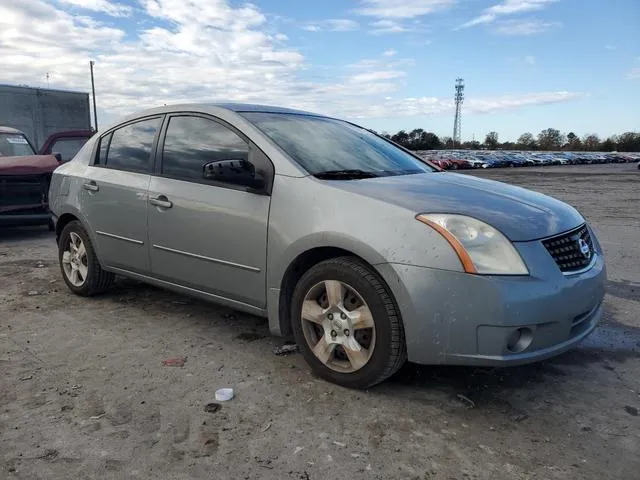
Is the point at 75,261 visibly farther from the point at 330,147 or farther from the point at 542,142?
the point at 542,142

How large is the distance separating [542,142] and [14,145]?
421ft

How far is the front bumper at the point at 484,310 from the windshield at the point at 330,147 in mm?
1005

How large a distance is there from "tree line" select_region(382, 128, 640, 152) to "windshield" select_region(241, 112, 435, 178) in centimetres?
9796

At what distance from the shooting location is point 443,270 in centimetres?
282

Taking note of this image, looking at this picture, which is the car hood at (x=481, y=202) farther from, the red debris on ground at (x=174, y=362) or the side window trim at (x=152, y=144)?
the side window trim at (x=152, y=144)

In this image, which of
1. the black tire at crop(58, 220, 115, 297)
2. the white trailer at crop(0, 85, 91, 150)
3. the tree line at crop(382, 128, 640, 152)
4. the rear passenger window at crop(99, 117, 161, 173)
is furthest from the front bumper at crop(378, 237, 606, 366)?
the tree line at crop(382, 128, 640, 152)

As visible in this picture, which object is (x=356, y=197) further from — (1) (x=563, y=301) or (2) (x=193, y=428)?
(2) (x=193, y=428)

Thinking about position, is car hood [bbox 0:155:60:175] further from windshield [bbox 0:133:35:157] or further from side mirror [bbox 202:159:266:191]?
side mirror [bbox 202:159:266:191]

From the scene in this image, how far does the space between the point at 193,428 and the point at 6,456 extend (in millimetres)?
832

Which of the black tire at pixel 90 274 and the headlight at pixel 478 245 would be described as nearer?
the headlight at pixel 478 245

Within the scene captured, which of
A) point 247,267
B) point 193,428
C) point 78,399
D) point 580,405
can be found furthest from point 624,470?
point 78,399

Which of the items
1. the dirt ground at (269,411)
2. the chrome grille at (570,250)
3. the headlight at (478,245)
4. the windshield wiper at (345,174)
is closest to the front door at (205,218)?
the windshield wiper at (345,174)

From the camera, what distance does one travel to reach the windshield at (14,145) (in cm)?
940

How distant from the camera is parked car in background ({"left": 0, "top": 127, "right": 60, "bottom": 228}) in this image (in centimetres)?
824
